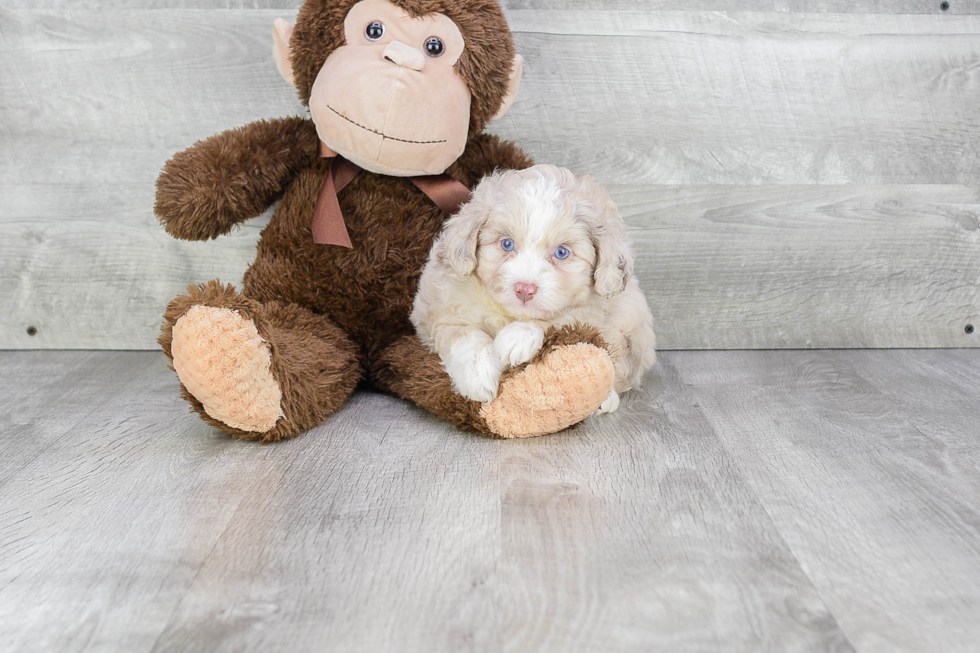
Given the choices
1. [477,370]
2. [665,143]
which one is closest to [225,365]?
[477,370]

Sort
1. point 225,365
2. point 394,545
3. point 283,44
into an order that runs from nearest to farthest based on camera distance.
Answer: point 394,545 → point 225,365 → point 283,44

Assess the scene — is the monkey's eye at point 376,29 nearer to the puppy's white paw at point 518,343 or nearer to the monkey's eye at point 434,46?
the monkey's eye at point 434,46

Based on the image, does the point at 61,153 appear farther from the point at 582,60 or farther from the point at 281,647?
the point at 281,647

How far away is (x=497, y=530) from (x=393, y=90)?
676 mm

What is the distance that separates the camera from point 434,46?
1.32 metres

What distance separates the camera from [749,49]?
1693mm

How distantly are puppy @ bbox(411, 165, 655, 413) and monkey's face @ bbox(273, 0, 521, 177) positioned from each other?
0.13 metres

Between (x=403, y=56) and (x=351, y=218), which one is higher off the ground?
(x=403, y=56)

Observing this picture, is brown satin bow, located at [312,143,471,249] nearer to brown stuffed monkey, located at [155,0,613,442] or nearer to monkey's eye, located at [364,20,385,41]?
brown stuffed monkey, located at [155,0,613,442]

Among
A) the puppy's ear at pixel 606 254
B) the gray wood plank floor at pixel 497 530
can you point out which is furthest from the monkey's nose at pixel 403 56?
the gray wood plank floor at pixel 497 530

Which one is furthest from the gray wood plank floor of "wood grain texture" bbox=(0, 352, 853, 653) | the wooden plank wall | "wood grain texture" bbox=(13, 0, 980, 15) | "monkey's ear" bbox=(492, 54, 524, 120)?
"wood grain texture" bbox=(13, 0, 980, 15)

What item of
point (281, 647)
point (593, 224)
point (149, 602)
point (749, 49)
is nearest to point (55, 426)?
point (149, 602)

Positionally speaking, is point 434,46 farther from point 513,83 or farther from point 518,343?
point 518,343

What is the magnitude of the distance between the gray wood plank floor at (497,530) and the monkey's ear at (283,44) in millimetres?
559
